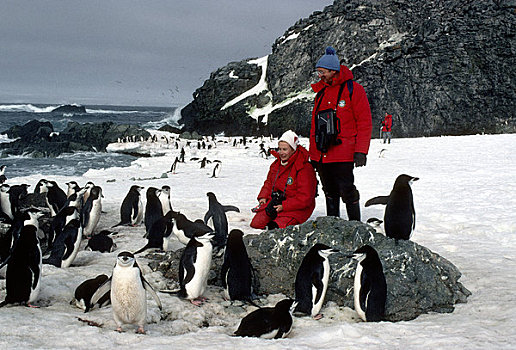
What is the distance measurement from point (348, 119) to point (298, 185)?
3.24ft

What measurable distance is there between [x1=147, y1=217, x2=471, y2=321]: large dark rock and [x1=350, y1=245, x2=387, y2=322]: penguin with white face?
0.55 ft

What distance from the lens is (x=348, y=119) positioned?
4.29 metres

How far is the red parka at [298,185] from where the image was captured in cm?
479

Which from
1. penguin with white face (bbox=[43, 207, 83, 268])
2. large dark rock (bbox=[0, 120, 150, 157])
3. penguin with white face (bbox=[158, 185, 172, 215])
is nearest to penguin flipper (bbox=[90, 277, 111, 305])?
penguin with white face (bbox=[43, 207, 83, 268])

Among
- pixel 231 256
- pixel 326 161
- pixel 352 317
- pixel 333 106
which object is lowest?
pixel 352 317

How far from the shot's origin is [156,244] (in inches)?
187

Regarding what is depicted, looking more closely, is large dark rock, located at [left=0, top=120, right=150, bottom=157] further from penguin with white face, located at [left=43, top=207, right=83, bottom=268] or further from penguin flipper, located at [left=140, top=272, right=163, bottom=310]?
penguin flipper, located at [left=140, top=272, right=163, bottom=310]

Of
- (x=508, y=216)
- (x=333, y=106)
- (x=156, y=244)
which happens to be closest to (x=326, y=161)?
(x=333, y=106)

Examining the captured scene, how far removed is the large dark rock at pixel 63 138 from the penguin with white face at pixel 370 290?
24.6 m

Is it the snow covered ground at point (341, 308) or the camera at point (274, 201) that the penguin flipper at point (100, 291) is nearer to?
the snow covered ground at point (341, 308)

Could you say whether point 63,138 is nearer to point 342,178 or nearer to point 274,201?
point 274,201

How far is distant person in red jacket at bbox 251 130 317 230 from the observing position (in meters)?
4.78

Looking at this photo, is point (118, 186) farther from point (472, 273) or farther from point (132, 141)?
point (132, 141)

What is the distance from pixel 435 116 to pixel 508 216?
23.7 meters
